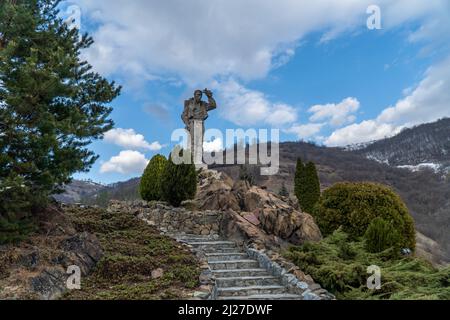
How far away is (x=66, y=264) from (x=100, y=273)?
0.61 metres

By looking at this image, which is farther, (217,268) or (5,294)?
(217,268)

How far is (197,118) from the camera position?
1647 cm

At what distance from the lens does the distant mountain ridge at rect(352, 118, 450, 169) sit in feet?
237

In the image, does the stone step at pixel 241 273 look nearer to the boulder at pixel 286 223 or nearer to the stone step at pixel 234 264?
the stone step at pixel 234 264

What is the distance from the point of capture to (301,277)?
711cm

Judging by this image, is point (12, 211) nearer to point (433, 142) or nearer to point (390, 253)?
point (390, 253)

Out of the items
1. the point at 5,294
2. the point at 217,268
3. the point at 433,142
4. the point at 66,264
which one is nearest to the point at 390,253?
the point at 217,268

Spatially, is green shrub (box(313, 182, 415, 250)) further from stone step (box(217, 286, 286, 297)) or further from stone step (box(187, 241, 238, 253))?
stone step (box(217, 286, 286, 297))

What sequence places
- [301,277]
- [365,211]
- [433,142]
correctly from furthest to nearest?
[433,142] → [365,211] → [301,277]

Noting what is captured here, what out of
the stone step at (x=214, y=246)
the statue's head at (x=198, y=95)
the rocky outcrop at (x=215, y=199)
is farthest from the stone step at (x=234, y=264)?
the statue's head at (x=198, y=95)

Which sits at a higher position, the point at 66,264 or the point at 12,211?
the point at 12,211

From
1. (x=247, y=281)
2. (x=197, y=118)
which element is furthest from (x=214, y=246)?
(x=197, y=118)
